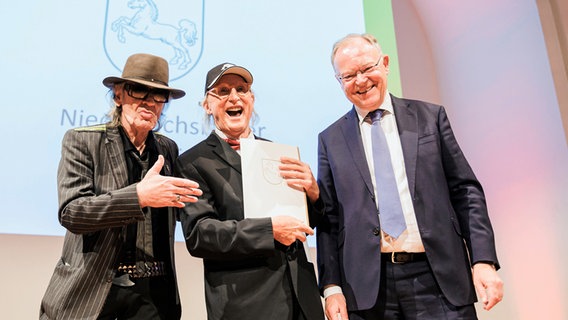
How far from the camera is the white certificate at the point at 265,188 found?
4.58ft

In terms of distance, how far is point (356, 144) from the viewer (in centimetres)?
165

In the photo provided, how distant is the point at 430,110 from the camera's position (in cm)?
168

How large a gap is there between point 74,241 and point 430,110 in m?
1.31

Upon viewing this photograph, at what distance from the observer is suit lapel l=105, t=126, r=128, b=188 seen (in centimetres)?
156

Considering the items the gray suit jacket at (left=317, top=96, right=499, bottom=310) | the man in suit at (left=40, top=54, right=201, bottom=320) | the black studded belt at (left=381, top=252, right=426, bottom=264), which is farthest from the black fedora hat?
the black studded belt at (left=381, top=252, right=426, bottom=264)

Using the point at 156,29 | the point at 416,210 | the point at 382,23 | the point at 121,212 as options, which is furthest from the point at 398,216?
the point at 382,23

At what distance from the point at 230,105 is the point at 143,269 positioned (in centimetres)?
62

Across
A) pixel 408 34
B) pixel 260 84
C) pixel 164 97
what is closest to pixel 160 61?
pixel 164 97

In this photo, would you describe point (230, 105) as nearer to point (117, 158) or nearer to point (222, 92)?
point (222, 92)

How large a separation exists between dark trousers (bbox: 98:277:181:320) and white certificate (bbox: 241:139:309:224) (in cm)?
42

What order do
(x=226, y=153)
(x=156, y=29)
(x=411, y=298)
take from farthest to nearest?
(x=156, y=29) < (x=226, y=153) < (x=411, y=298)

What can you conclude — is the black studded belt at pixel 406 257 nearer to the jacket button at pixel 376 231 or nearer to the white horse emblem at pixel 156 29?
the jacket button at pixel 376 231

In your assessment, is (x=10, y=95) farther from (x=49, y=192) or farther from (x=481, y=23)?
(x=481, y=23)

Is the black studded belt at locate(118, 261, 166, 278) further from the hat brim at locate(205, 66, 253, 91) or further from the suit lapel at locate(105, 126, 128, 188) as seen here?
the hat brim at locate(205, 66, 253, 91)
